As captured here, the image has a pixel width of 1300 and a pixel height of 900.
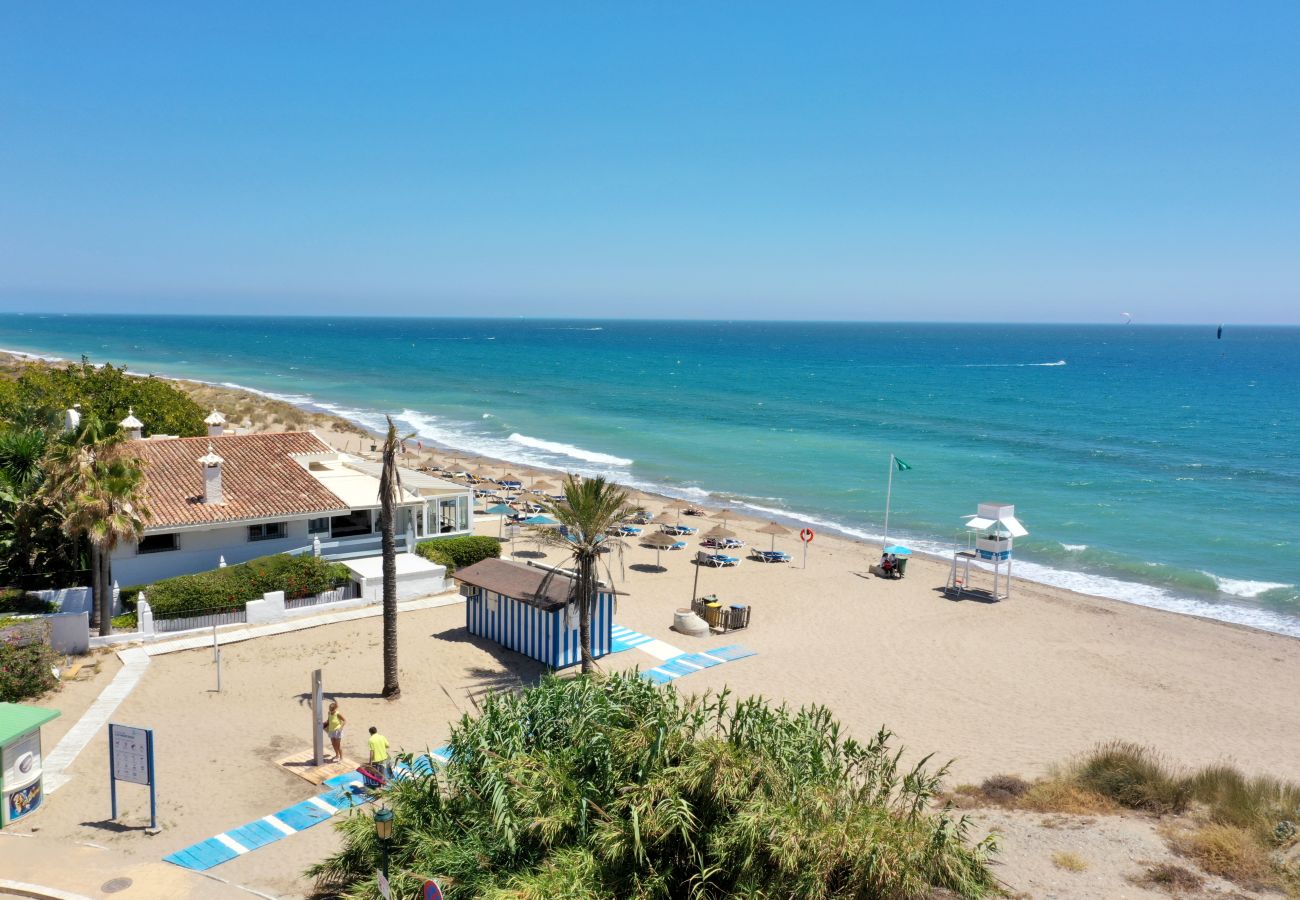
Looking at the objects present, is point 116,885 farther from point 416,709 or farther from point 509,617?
point 509,617

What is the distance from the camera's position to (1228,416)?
81375mm

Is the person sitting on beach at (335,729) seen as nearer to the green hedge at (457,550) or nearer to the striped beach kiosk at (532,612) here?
the striped beach kiosk at (532,612)

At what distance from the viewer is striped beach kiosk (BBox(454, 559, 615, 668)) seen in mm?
19719

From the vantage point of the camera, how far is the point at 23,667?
1622 cm

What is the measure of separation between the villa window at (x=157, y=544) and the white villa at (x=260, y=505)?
0.08 feet

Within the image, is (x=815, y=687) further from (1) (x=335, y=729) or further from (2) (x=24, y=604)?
(2) (x=24, y=604)

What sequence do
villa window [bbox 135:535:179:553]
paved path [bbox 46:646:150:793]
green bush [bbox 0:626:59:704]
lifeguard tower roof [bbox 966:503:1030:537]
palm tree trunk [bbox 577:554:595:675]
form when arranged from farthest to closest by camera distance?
lifeguard tower roof [bbox 966:503:1030:537] < villa window [bbox 135:535:179:553] < palm tree trunk [bbox 577:554:595:675] < green bush [bbox 0:626:59:704] < paved path [bbox 46:646:150:793]

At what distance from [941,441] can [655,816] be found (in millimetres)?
60379

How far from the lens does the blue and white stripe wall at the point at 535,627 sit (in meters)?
19.7

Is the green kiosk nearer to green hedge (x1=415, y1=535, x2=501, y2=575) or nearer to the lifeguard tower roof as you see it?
green hedge (x1=415, y1=535, x2=501, y2=575)

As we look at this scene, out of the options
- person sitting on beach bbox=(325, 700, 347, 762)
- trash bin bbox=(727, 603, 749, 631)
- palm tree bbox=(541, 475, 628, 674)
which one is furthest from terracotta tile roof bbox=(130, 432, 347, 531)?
trash bin bbox=(727, 603, 749, 631)

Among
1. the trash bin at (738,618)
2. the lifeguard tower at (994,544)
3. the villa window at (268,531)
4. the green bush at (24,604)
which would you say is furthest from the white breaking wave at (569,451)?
the green bush at (24,604)

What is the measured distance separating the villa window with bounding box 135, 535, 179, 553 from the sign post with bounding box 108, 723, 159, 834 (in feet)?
37.1

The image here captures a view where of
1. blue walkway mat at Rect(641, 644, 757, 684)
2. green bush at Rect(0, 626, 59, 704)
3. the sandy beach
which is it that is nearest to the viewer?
the sandy beach
